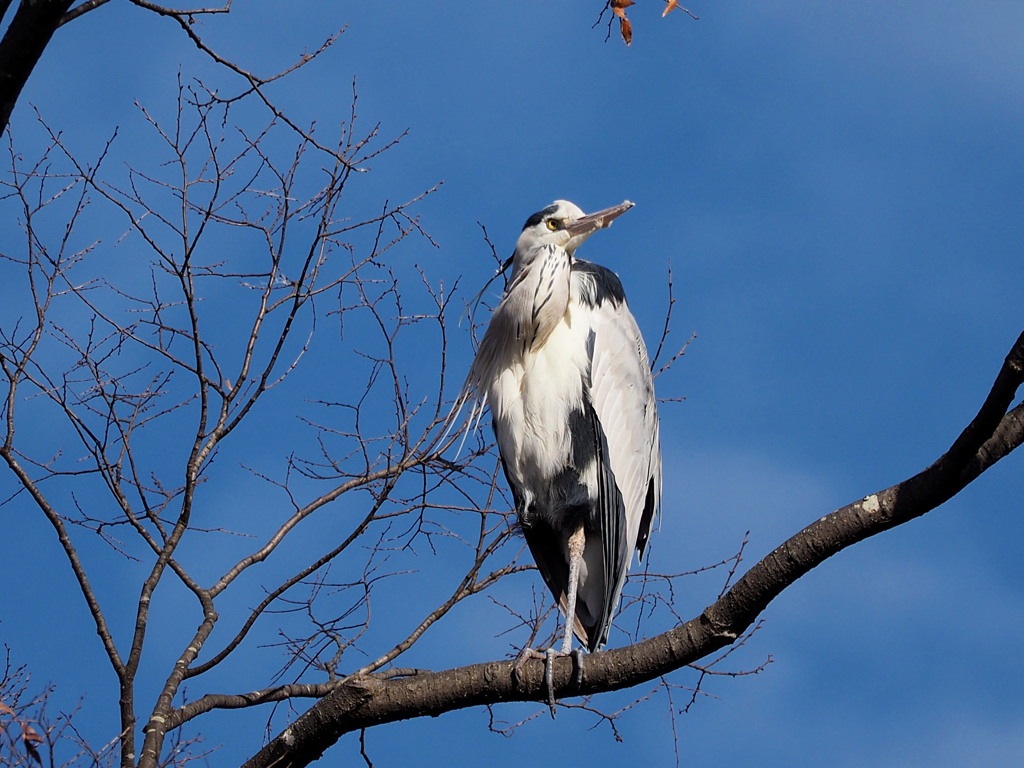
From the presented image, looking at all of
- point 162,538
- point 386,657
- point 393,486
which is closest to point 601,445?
point 393,486

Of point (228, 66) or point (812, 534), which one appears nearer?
point (812, 534)

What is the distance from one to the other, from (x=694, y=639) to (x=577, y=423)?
1.45 metres

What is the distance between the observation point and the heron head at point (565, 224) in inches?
181

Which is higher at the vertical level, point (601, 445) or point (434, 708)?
point (601, 445)

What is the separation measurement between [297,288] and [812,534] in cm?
233

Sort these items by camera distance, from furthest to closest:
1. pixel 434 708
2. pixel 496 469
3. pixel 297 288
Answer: pixel 496 469
pixel 297 288
pixel 434 708

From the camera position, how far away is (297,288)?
425 centimetres

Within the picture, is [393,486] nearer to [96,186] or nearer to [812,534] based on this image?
[96,186]

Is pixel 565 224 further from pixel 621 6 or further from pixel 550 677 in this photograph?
pixel 550 677

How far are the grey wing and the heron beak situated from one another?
0.34 metres

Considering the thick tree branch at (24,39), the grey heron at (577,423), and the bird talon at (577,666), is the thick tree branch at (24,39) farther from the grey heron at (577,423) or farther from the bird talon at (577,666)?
the grey heron at (577,423)

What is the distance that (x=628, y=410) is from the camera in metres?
4.33

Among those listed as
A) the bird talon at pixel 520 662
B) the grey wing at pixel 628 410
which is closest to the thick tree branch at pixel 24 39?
the bird talon at pixel 520 662

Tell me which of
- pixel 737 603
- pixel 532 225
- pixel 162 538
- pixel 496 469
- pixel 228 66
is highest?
pixel 532 225
